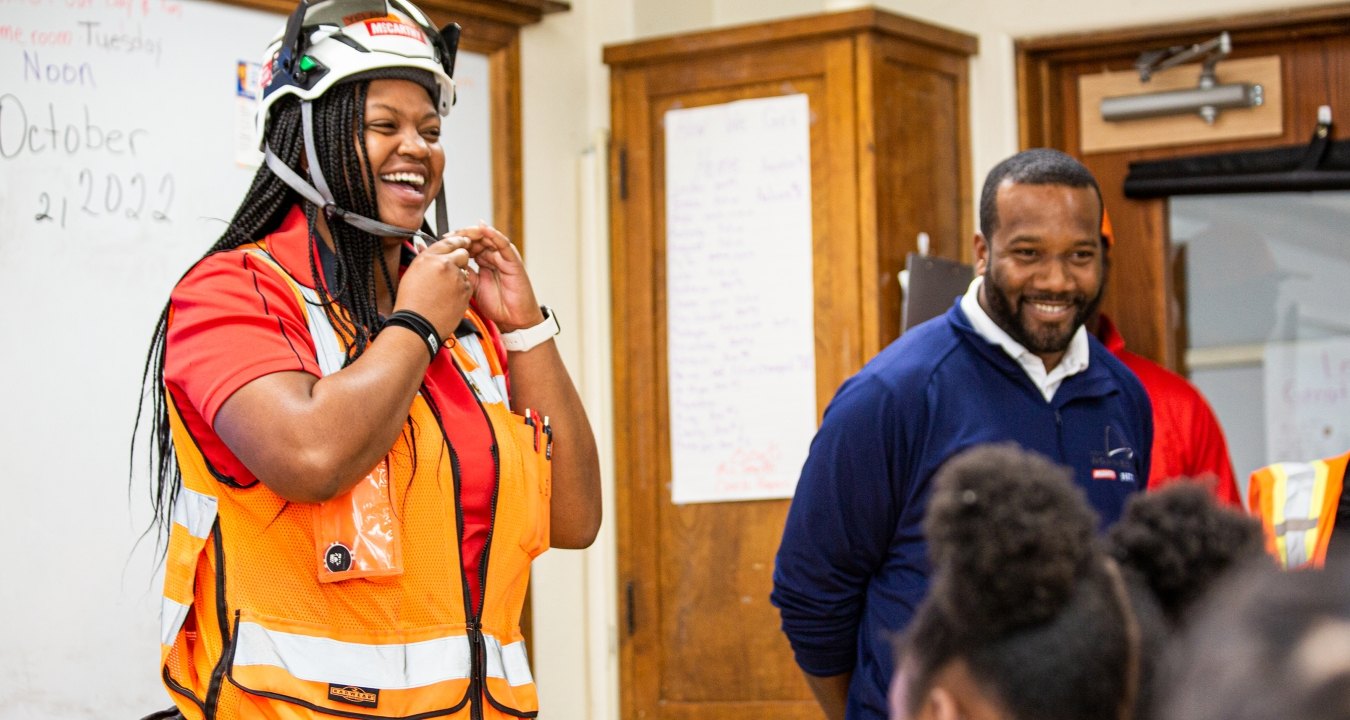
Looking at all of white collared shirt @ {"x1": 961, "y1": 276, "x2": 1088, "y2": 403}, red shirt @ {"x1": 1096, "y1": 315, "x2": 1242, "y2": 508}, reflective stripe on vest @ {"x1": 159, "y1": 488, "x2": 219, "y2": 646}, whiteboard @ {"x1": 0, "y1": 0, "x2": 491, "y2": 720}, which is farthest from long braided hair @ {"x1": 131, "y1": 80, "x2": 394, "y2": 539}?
red shirt @ {"x1": 1096, "y1": 315, "x2": 1242, "y2": 508}

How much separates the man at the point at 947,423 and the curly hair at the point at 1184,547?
Answer: 1.20 meters

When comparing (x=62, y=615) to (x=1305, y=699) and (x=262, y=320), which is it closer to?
(x=262, y=320)

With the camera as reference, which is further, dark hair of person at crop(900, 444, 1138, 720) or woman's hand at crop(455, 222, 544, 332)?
woman's hand at crop(455, 222, 544, 332)

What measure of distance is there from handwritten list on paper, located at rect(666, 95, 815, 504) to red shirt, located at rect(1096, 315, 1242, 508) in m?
0.87

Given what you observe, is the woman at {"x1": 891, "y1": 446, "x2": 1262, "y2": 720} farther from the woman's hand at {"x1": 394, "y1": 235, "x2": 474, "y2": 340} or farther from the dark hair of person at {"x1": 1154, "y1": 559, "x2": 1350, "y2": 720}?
the woman's hand at {"x1": 394, "y1": 235, "x2": 474, "y2": 340}

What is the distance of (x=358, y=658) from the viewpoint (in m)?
1.95

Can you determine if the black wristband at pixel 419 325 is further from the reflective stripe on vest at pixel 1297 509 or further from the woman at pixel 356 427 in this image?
the reflective stripe on vest at pixel 1297 509

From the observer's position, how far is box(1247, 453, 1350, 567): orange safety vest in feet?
9.20

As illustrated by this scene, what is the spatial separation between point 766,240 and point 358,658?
2.48m

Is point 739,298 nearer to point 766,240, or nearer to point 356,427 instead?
point 766,240

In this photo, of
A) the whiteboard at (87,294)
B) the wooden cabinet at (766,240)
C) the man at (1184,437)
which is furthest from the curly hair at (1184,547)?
the wooden cabinet at (766,240)

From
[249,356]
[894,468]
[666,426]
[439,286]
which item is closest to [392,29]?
[439,286]

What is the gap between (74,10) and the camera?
3420 millimetres

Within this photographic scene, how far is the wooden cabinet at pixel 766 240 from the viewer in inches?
164
